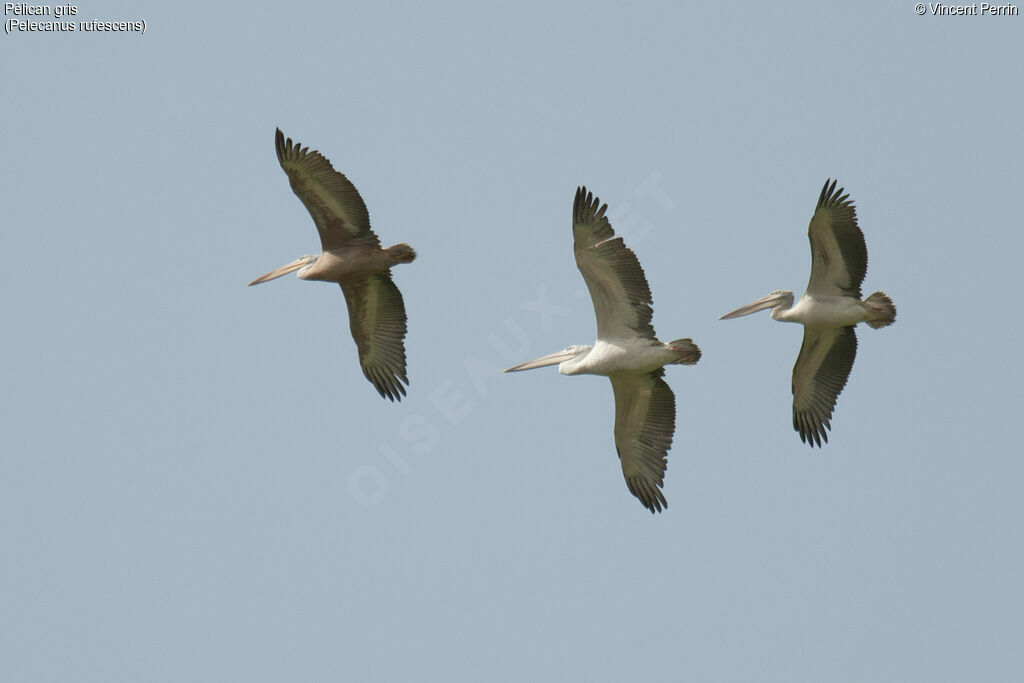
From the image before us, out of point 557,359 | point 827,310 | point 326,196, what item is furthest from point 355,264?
point 827,310

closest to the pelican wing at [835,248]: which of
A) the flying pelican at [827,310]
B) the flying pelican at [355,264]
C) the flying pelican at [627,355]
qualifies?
the flying pelican at [827,310]

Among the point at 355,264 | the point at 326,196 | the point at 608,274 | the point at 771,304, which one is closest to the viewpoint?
the point at 608,274

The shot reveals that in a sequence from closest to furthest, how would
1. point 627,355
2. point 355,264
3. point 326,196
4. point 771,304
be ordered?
point 627,355
point 326,196
point 355,264
point 771,304

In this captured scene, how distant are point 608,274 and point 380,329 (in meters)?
4.09

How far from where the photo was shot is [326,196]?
21562mm

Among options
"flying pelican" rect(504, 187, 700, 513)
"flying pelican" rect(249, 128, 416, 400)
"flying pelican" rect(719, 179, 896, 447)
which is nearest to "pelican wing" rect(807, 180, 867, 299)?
"flying pelican" rect(719, 179, 896, 447)

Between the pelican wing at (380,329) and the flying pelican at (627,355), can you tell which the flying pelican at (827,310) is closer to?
the flying pelican at (627,355)

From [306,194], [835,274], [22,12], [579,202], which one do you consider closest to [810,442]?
[835,274]

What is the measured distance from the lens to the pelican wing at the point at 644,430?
68.5 ft

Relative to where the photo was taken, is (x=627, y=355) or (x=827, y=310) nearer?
(x=627, y=355)

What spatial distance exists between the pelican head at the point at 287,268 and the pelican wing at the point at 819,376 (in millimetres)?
6339

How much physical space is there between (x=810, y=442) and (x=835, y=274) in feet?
7.80

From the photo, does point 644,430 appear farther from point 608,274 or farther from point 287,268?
point 287,268

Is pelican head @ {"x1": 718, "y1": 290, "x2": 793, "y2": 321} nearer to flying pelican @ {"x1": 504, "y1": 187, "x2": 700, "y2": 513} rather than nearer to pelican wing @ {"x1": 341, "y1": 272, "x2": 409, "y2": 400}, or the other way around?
flying pelican @ {"x1": 504, "y1": 187, "x2": 700, "y2": 513}
